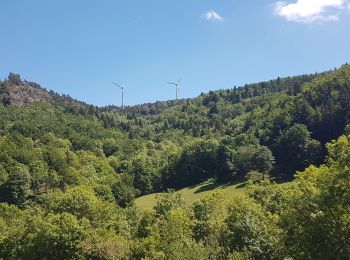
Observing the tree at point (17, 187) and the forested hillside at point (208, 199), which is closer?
the forested hillside at point (208, 199)

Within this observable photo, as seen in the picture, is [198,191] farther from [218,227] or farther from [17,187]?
[218,227]

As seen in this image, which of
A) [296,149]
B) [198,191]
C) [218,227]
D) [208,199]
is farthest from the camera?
[296,149]

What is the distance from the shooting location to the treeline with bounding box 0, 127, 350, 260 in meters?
37.9

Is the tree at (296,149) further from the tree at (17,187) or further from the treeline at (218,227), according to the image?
the tree at (17,187)

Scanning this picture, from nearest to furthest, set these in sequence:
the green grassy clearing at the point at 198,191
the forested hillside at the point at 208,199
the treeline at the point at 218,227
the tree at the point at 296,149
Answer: the treeline at the point at 218,227 → the forested hillside at the point at 208,199 → the green grassy clearing at the point at 198,191 → the tree at the point at 296,149

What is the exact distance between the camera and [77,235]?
72562mm

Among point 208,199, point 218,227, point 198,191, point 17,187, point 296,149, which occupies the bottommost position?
point 218,227

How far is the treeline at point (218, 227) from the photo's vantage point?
37.9 meters

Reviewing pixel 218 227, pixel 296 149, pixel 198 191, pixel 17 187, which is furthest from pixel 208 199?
pixel 17 187

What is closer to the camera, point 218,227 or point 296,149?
point 218,227

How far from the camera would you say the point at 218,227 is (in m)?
68.0

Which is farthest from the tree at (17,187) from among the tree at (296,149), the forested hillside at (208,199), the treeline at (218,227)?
the tree at (296,149)

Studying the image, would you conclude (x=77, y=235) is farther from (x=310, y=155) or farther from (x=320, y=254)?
(x=310, y=155)

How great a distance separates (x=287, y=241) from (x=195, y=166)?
464ft
